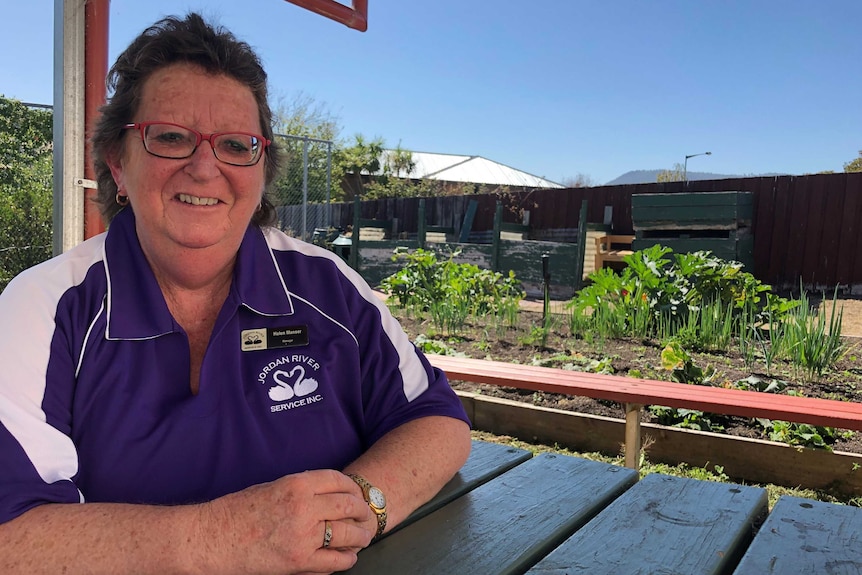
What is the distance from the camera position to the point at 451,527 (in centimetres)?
121

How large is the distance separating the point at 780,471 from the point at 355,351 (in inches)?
101

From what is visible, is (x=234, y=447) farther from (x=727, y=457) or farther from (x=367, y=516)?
(x=727, y=457)

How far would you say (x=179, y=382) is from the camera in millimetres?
1221

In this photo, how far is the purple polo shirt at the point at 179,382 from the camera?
106 cm

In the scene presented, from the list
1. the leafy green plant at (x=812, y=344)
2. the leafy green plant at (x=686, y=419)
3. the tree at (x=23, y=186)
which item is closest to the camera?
the tree at (x=23, y=186)

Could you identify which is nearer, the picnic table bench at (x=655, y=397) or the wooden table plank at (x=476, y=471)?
the wooden table plank at (x=476, y=471)

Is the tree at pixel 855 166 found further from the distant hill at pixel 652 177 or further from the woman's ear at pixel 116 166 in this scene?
the woman's ear at pixel 116 166

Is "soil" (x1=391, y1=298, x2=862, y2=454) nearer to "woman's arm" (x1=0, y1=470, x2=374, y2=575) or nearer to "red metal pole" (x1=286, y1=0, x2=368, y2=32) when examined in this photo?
"red metal pole" (x1=286, y1=0, x2=368, y2=32)

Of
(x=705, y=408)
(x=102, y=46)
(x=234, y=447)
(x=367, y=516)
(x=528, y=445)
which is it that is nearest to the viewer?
(x=367, y=516)

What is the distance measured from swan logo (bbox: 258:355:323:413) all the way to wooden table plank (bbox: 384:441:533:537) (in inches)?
11.7

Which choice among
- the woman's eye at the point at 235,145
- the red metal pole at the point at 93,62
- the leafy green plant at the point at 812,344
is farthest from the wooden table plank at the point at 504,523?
the leafy green plant at the point at 812,344

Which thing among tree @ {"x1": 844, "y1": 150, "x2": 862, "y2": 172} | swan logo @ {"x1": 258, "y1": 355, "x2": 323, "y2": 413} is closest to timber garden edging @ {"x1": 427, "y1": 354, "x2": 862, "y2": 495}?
swan logo @ {"x1": 258, "y1": 355, "x2": 323, "y2": 413}

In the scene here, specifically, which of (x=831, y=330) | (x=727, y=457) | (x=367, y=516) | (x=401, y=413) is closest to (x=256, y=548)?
(x=367, y=516)

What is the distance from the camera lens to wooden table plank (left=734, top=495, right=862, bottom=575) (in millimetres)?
1091
